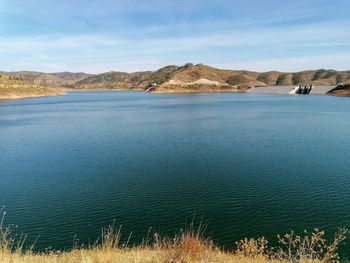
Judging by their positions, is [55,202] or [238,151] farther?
[238,151]

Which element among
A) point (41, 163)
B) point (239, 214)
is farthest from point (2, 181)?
point (239, 214)

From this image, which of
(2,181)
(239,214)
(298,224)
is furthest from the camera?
(2,181)

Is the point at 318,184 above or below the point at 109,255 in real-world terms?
below

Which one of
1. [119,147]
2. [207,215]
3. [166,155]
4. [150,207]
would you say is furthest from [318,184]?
[119,147]

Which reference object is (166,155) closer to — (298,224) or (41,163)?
(41,163)

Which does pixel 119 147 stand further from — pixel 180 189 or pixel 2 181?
pixel 180 189

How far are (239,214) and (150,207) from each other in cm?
559

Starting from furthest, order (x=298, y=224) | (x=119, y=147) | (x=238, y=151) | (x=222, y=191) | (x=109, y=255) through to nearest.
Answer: (x=119, y=147) < (x=238, y=151) < (x=222, y=191) < (x=298, y=224) < (x=109, y=255)

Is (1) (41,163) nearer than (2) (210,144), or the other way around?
(1) (41,163)

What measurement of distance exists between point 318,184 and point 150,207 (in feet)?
42.7

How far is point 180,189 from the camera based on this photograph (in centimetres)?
2573

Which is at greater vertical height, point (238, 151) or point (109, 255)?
point (109, 255)

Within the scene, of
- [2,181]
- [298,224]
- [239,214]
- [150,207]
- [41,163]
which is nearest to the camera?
[298,224]

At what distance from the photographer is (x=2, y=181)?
29469 mm
